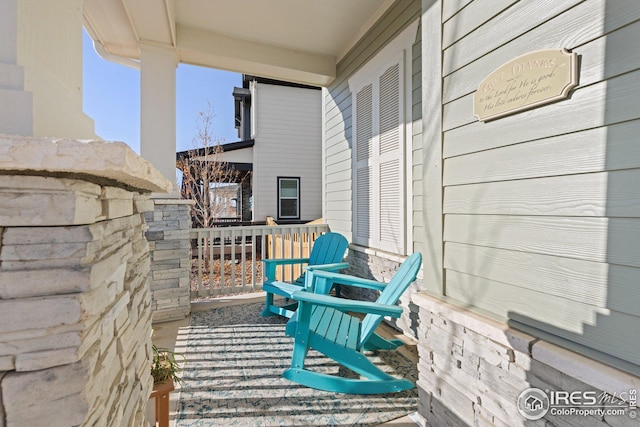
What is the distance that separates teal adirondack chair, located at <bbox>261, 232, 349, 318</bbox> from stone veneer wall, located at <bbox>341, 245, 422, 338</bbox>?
244mm

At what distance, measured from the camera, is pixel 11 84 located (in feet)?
2.30

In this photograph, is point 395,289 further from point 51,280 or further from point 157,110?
point 157,110

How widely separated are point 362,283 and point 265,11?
2.99 meters

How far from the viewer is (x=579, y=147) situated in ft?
3.59

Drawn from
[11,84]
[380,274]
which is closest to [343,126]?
[380,274]

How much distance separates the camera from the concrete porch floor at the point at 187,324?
1.85 metres

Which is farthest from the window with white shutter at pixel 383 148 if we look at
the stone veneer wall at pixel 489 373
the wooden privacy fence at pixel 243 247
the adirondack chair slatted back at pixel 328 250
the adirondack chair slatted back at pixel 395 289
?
the stone veneer wall at pixel 489 373

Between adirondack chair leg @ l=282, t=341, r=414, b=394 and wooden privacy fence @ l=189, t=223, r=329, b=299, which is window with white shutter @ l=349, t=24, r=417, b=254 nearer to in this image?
wooden privacy fence @ l=189, t=223, r=329, b=299

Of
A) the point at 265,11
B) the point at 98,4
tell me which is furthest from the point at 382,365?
the point at 98,4

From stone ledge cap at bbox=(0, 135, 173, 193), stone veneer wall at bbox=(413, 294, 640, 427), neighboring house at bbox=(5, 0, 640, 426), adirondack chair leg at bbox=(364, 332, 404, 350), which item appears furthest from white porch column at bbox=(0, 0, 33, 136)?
adirondack chair leg at bbox=(364, 332, 404, 350)

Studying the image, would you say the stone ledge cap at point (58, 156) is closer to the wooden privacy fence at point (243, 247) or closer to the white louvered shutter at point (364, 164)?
the wooden privacy fence at point (243, 247)

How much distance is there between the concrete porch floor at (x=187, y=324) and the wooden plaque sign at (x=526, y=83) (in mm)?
1789

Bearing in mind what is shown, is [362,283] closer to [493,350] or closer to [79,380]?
[493,350]

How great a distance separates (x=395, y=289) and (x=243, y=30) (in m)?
3.39
